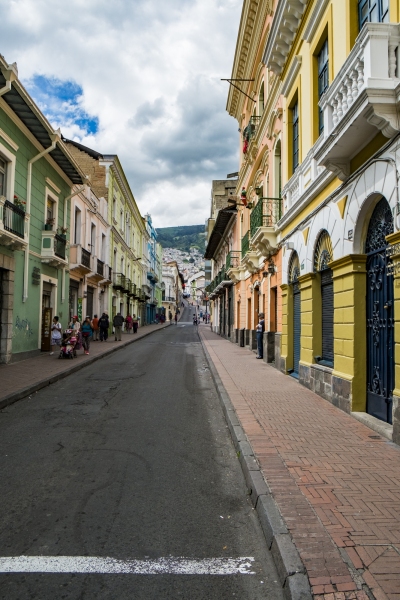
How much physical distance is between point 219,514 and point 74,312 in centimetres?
1841

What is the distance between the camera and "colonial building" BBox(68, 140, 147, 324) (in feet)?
86.9

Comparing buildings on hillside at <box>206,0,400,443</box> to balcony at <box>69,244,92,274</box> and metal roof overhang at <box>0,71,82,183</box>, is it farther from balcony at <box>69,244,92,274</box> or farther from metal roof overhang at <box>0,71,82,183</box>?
balcony at <box>69,244,92,274</box>

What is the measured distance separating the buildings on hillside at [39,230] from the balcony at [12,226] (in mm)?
27

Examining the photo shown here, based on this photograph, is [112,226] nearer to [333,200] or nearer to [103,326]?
[103,326]

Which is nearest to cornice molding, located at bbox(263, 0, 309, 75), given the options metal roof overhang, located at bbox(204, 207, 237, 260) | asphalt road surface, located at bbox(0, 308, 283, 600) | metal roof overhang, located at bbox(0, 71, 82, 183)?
metal roof overhang, located at bbox(0, 71, 82, 183)

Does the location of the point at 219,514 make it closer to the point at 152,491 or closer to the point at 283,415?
the point at 152,491

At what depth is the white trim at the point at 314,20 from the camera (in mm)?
8531

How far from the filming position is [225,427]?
6730 millimetres

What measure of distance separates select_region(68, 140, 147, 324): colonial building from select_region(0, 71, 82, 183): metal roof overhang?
4492 mm

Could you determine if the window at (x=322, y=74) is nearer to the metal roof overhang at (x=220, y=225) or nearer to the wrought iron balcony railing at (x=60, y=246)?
the wrought iron balcony railing at (x=60, y=246)

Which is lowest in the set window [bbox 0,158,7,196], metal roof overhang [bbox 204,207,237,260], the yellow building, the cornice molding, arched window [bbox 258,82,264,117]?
the yellow building

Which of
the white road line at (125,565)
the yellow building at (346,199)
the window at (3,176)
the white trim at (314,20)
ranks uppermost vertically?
the white trim at (314,20)

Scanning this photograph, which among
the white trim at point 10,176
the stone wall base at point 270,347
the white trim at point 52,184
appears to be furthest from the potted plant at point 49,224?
the stone wall base at point 270,347

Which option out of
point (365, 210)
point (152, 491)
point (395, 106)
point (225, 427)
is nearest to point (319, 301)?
point (365, 210)
